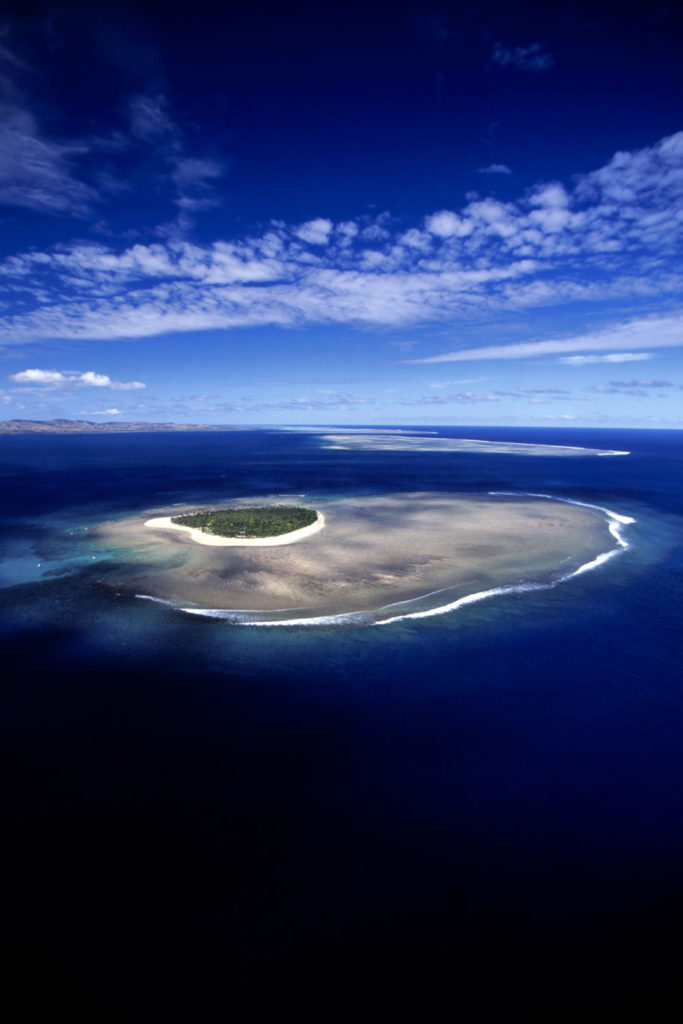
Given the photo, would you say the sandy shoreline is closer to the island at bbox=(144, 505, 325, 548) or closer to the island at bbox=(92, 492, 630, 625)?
the island at bbox=(144, 505, 325, 548)

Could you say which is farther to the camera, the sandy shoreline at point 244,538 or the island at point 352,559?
the sandy shoreline at point 244,538

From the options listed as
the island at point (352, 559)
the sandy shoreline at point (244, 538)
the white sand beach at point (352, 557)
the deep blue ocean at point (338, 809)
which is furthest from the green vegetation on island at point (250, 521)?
the deep blue ocean at point (338, 809)

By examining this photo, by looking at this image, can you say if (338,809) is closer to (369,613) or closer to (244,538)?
(369,613)

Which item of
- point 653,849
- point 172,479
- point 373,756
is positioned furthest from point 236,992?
point 172,479

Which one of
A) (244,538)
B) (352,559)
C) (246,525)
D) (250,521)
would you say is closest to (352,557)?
(352,559)

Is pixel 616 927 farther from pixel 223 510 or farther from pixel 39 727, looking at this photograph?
pixel 223 510

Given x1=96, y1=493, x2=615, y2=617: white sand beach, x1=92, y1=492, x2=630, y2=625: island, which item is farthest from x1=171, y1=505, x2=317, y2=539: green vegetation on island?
x1=96, y1=493, x2=615, y2=617: white sand beach

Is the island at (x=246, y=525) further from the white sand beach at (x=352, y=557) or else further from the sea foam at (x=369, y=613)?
the sea foam at (x=369, y=613)
